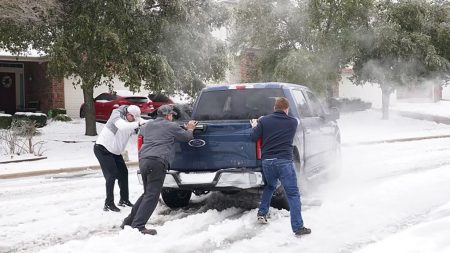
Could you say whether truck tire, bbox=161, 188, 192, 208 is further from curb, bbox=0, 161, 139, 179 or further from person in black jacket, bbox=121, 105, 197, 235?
curb, bbox=0, 161, 139, 179

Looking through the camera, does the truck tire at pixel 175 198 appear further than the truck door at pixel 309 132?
No

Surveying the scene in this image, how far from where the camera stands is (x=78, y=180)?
12.3 meters

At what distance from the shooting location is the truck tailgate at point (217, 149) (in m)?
7.54

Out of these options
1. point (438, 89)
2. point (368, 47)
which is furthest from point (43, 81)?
point (438, 89)

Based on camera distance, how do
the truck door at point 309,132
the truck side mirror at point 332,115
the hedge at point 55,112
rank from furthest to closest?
the hedge at point 55,112 < the truck side mirror at point 332,115 < the truck door at point 309,132

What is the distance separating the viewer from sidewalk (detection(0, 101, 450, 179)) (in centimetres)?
1435

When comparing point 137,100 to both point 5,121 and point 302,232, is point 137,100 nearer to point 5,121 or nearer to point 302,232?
point 5,121

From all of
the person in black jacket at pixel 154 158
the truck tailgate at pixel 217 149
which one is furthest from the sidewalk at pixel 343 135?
the person in black jacket at pixel 154 158

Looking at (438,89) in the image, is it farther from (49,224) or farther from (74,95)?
(49,224)

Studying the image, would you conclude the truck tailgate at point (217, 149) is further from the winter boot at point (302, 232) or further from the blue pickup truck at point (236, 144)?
the winter boot at point (302, 232)

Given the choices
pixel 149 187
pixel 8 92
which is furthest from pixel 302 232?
pixel 8 92

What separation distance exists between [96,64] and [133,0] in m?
2.47

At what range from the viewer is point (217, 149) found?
25.3 feet

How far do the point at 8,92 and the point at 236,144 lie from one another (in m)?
25.0
